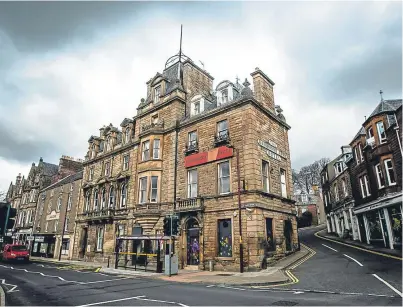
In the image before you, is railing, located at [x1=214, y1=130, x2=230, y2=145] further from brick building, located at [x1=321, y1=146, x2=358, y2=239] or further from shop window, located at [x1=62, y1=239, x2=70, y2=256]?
shop window, located at [x1=62, y1=239, x2=70, y2=256]

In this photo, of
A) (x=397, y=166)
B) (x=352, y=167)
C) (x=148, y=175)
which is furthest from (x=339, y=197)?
(x=148, y=175)

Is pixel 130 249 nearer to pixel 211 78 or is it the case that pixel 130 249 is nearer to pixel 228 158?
pixel 228 158

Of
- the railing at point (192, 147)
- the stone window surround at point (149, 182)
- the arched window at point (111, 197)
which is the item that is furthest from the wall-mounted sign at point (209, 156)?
the arched window at point (111, 197)

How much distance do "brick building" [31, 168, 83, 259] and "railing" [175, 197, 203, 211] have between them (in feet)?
62.5

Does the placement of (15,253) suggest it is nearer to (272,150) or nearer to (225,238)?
(225,238)

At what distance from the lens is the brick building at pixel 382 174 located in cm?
2138

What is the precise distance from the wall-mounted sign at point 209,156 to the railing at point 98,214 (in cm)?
1059

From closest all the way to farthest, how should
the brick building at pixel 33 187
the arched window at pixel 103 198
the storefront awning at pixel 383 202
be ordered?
the storefront awning at pixel 383 202, the arched window at pixel 103 198, the brick building at pixel 33 187

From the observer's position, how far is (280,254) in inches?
779

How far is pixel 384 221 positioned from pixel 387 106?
983 centimetres

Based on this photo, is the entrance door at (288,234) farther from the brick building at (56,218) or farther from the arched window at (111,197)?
the brick building at (56,218)

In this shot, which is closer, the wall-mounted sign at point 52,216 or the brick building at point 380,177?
the brick building at point 380,177

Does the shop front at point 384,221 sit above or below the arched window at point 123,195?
below

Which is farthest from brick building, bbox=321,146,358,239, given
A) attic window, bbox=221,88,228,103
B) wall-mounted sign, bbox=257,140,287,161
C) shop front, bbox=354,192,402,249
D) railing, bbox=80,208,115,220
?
railing, bbox=80,208,115,220
